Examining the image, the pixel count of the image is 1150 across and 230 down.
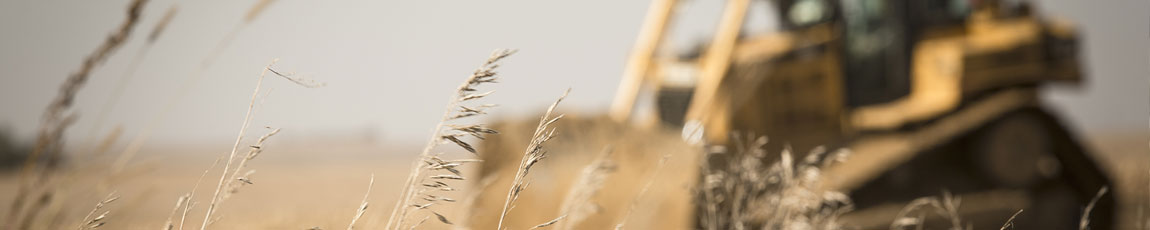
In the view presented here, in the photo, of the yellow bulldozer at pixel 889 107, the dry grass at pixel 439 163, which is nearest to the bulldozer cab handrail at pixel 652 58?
the yellow bulldozer at pixel 889 107

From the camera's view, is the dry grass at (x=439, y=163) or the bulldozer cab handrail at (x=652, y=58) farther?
the bulldozer cab handrail at (x=652, y=58)

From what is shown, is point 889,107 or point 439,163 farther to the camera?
point 889,107

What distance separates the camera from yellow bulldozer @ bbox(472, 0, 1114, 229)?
350 centimetres

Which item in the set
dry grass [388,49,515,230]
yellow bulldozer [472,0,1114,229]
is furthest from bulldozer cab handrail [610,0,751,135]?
dry grass [388,49,515,230]

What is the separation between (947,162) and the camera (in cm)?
412

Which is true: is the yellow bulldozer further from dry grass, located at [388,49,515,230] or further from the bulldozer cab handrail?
dry grass, located at [388,49,515,230]

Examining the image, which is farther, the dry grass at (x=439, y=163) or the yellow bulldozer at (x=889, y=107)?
the yellow bulldozer at (x=889, y=107)

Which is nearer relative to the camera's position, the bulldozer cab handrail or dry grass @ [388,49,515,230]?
dry grass @ [388,49,515,230]

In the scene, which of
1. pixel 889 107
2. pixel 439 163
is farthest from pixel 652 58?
pixel 439 163

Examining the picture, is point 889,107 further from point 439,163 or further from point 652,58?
point 439,163

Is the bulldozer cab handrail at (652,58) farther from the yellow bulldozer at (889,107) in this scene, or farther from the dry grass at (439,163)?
the dry grass at (439,163)

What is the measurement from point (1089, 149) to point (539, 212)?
3.92m

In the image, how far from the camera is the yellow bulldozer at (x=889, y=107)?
3.50 meters

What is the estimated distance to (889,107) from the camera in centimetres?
433
